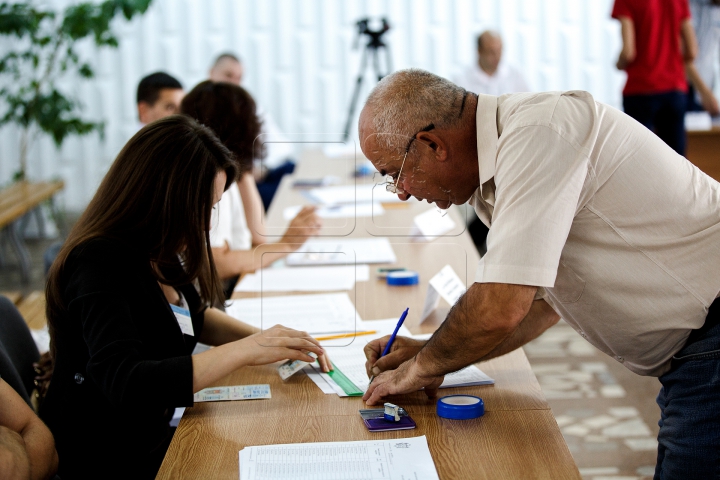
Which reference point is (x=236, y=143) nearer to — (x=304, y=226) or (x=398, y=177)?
(x=304, y=226)

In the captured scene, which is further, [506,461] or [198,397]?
[198,397]

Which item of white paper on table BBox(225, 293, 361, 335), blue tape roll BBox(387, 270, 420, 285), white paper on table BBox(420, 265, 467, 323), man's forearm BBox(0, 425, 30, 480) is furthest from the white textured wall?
man's forearm BBox(0, 425, 30, 480)

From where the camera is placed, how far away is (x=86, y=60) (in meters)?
6.00

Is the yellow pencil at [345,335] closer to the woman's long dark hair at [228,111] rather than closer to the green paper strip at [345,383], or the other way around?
the green paper strip at [345,383]

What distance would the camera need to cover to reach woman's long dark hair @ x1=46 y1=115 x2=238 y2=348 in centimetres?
154

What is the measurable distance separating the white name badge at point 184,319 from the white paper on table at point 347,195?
70.7 inches

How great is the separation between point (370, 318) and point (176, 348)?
55 centimetres

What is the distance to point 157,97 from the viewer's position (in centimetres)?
337

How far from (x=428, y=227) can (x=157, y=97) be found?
1.35m

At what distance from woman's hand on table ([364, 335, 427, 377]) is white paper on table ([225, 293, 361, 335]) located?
28cm

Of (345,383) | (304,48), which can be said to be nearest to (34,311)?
(345,383)

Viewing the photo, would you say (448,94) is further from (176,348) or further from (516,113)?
(176,348)

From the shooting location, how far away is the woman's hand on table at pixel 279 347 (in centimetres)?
154

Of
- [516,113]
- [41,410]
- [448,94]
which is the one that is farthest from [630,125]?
[41,410]
